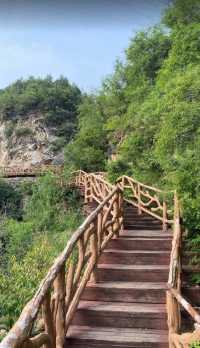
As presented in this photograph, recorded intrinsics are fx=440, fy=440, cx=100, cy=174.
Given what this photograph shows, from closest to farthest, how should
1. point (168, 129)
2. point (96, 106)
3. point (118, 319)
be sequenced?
1. point (118, 319)
2. point (168, 129)
3. point (96, 106)

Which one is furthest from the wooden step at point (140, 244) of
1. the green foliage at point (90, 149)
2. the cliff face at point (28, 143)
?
the cliff face at point (28, 143)

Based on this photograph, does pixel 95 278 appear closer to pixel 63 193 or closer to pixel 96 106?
pixel 63 193

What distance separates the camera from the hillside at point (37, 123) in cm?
4269

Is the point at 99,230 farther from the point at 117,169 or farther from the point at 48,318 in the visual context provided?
the point at 117,169

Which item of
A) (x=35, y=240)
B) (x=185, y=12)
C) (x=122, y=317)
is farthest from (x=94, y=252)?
(x=185, y=12)

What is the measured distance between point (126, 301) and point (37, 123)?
3961 centimetres

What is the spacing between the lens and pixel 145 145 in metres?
15.2

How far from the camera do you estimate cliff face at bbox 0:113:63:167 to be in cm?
4234

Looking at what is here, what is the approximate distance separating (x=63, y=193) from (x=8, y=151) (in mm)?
23201

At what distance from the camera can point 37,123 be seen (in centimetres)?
4431

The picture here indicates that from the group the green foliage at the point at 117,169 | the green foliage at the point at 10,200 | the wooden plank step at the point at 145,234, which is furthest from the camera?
the green foliage at the point at 10,200

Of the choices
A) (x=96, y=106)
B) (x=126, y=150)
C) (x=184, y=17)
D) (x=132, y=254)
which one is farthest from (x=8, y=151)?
(x=132, y=254)

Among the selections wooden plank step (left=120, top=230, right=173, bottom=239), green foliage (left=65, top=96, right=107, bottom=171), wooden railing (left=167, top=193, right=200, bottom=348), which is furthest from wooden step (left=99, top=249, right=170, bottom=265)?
green foliage (left=65, top=96, right=107, bottom=171)

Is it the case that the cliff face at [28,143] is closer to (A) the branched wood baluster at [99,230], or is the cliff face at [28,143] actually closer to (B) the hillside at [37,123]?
(B) the hillside at [37,123]
